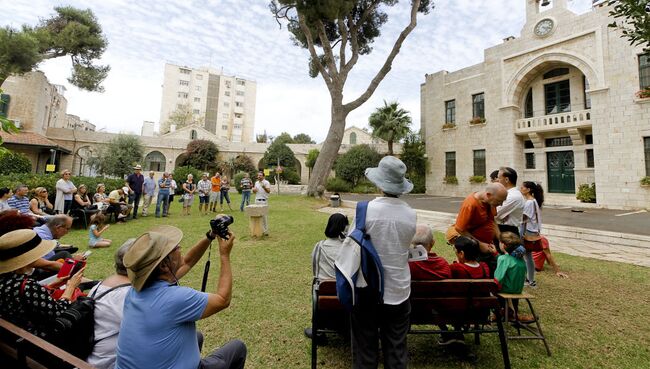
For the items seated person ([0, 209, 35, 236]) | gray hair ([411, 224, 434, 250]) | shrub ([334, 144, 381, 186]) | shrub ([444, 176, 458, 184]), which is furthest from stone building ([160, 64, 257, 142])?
gray hair ([411, 224, 434, 250])

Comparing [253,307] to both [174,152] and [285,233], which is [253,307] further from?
[174,152]

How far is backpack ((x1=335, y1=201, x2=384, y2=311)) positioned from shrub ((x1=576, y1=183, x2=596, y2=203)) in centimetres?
1862

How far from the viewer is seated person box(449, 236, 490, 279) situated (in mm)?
2582

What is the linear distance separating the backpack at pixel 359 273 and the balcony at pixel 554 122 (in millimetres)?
19348

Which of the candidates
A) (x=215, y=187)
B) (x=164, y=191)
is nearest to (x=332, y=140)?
(x=215, y=187)

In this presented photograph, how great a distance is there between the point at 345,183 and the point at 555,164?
1515 centimetres

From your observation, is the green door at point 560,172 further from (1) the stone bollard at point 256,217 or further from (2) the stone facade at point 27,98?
(2) the stone facade at point 27,98

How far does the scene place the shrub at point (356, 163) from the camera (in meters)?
25.9

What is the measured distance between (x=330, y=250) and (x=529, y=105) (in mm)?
21668

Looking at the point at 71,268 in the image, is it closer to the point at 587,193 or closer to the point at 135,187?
the point at 135,187

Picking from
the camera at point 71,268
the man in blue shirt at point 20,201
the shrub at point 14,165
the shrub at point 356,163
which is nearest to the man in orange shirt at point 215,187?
the man in blue shirt at point 20,201

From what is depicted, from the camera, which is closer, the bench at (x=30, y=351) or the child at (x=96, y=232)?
the bench at (x=30, y=351)

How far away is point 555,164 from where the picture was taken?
1694 cm

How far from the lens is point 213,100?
59.2 metres
